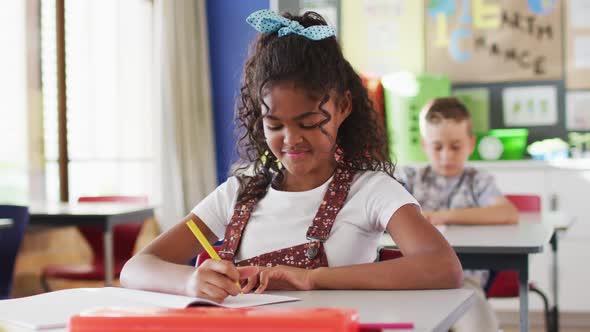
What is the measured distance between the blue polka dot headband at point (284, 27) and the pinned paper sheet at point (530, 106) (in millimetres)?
3709

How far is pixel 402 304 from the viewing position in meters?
1.12

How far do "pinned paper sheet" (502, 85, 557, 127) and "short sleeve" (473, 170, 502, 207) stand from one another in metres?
2.07

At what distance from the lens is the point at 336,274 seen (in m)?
1.28

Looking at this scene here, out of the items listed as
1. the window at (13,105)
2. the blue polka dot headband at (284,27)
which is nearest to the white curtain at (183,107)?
the window at (13,105)

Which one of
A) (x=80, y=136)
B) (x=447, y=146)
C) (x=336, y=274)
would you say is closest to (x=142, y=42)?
(x=80, y=136)

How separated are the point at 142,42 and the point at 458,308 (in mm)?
4236

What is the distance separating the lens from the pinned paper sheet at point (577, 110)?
490 centimetres

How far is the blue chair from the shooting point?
2.84 meters

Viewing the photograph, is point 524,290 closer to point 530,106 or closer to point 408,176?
point 408,176

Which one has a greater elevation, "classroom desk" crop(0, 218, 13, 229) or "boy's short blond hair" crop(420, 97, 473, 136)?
"boy's short blond hair" crop(420, 97, 473, 136)

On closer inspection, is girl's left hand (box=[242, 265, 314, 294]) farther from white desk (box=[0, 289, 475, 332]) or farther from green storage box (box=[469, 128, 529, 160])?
green storage box (box=[469, 128, 529, 160])

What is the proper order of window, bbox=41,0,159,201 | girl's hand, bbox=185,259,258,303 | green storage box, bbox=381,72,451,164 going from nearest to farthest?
girl's hand, bbox=185,259,258,303 → window, bbox=41,0,159,201 → green storage box, bbox=381,72,451,164

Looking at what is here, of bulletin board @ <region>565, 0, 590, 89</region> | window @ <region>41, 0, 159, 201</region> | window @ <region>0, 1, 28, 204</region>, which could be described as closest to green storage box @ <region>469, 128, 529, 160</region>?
bulletin board @ <region>565, 0, 590, 89</region>

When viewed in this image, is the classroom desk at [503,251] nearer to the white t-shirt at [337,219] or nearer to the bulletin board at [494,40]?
the white t-shirt at [337,219]
